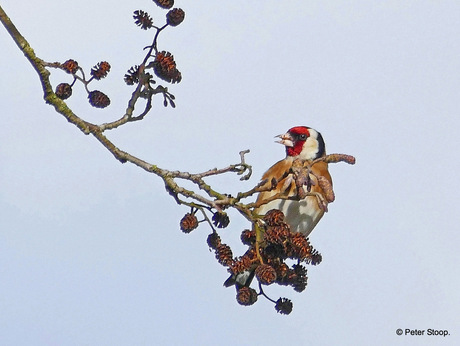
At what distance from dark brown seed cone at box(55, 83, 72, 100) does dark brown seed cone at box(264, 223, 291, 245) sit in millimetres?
686

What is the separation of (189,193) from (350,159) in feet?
1.38

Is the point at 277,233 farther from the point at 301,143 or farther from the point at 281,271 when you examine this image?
the point at 301,143

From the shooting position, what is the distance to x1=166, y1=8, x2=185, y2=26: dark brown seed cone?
6.91ft

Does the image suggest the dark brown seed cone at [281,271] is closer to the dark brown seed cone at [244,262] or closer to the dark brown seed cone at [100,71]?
the dark brown seed cone at [244,262]

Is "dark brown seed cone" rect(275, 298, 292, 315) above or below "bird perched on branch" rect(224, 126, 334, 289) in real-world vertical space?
below

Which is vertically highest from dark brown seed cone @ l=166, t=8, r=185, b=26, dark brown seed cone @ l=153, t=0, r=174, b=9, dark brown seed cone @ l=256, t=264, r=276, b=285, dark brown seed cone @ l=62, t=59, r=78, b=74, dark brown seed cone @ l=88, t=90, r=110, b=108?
dark brown seed cone @ l=153, t=0, r=174, b=9

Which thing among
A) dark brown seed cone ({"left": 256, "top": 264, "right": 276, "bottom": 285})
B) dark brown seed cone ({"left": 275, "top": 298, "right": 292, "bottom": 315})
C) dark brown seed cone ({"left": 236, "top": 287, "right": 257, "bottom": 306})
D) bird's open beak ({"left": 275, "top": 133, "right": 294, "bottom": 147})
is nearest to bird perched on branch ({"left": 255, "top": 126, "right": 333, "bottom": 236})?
bird's open beak ({"left": 275, "top": 133, "right": 294, "bottom": 147})

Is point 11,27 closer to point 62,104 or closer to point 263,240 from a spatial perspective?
point 62,104

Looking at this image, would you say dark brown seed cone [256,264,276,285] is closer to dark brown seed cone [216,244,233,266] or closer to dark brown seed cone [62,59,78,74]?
dark brown seed cone [216,244,233,266]

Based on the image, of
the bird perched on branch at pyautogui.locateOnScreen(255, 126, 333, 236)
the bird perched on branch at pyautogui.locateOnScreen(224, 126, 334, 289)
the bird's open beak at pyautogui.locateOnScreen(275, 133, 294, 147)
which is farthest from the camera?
the bird's open beak at pyautogui.locateOnScreen(275, 133, 294, 147)

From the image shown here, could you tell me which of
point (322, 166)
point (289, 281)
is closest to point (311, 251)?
point (289, 281)

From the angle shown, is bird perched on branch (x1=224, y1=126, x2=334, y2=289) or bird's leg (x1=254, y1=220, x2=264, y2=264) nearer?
bird's leg (x1=254, y1=220, x2=264, y2=264)

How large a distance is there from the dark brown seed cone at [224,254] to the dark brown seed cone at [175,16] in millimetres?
619

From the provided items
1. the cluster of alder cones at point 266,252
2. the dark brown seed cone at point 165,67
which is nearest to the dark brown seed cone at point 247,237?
the cluster of alder cones at point 266,252
